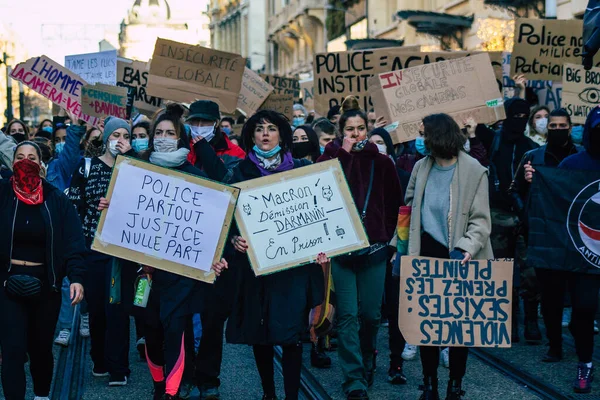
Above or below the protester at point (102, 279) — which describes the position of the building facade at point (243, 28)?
above

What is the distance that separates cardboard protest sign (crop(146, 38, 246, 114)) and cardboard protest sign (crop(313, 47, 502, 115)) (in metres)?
1.22

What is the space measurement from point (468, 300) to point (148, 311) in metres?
1.93

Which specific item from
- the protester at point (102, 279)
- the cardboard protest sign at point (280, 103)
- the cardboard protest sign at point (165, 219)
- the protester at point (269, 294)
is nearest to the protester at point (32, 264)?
the cardboard protest sign at point (165, 219)

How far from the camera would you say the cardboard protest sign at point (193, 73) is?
11.8 metres

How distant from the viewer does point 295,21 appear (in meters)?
54.8

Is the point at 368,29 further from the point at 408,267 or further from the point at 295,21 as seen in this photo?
the point at 408,267

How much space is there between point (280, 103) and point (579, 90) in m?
5.12

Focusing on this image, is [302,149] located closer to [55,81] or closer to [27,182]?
[27,182]

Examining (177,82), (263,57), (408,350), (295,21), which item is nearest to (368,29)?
(295,21)

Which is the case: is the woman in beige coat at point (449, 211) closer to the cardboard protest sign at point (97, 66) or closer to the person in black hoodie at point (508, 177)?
the person in black hoodie at point (508, 177)

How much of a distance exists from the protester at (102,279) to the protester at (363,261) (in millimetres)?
1621

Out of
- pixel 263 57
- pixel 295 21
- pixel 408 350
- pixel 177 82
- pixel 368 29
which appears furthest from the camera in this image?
pixel 263 57

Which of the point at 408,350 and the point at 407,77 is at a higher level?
the point at 407,77

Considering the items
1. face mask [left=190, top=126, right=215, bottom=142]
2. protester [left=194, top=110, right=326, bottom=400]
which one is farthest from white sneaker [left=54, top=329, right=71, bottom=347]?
protester [left=194, top=110, right=326, bottom=400]
